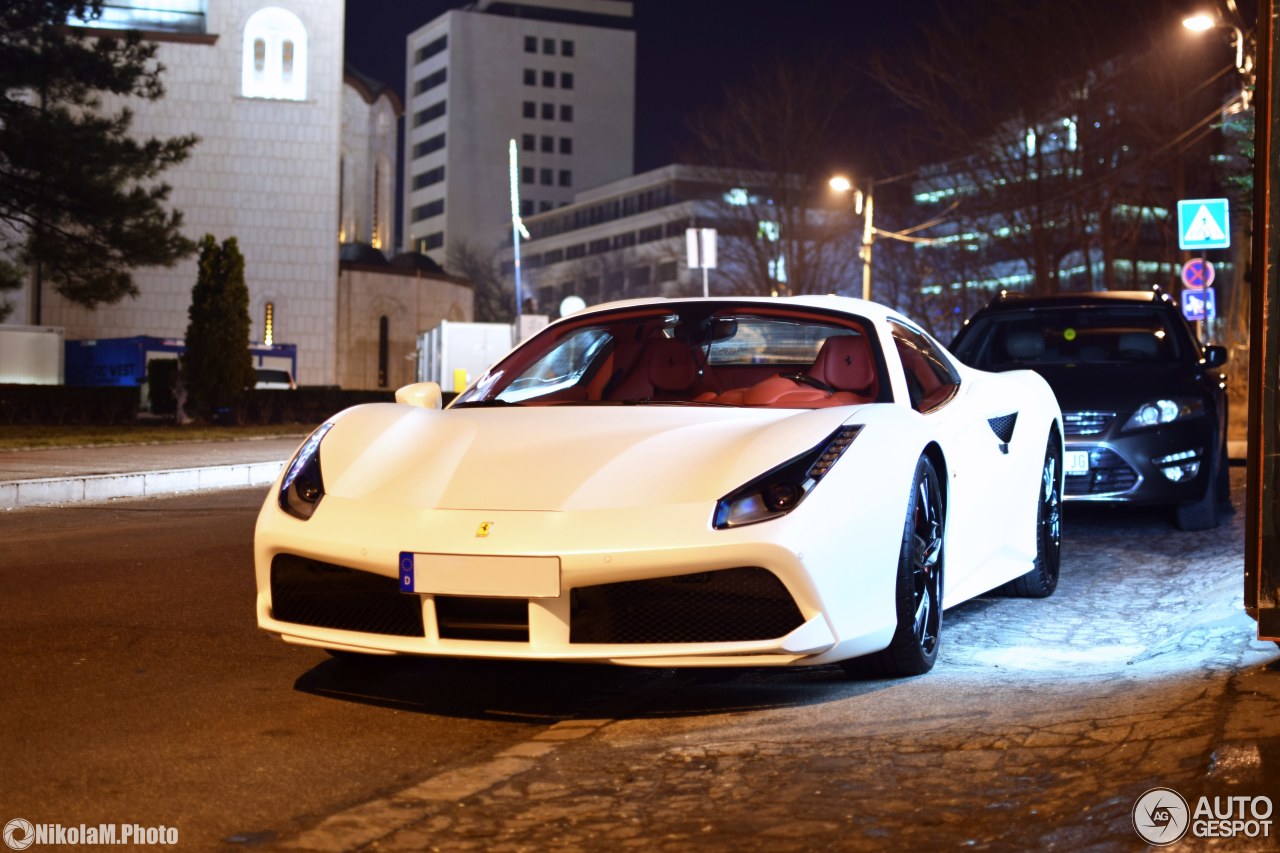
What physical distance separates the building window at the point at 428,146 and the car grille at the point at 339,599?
153 meters

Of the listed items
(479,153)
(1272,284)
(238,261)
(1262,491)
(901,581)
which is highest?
(479,153)

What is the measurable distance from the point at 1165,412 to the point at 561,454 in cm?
568

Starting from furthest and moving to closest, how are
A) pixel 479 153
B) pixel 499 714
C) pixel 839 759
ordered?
pixel 479 153 → pixel 499 714 → pixel 839 759

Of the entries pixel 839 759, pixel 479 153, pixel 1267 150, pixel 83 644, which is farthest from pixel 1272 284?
pixel 479 153

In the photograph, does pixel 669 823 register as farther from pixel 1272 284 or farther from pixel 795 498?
pixel 1272 284

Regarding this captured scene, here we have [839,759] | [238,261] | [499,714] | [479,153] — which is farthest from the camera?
[479,153]

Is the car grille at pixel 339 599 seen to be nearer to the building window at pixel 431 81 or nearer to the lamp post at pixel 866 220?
the lamp post at pixel 866 220

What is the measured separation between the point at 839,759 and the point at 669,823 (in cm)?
70

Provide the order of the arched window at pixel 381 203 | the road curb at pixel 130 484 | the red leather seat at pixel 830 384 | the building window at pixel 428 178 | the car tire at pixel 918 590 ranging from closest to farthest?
the car tire at pixel 918 590, the red leather seat at pixel 830 384, the road curb at pixel 130 484, the arched window at pixel 381 203, the building window at pixel 428 178

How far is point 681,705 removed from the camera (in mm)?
4633

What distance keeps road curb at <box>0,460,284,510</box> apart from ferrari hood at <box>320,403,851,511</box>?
8.41m

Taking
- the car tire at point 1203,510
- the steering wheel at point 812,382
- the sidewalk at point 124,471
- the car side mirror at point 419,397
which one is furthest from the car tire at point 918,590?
the sidewalk at point 124,471

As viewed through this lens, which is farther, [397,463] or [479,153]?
[479,153]

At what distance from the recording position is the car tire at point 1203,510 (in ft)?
30.6
